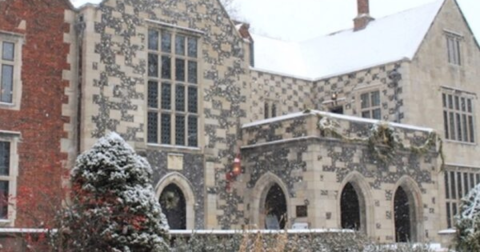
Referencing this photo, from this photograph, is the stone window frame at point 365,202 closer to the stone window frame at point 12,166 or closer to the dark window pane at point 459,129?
the dark window pane at point 459,129

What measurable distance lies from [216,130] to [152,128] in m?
2.15

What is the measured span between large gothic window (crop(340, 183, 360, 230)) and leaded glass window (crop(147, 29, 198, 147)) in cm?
482

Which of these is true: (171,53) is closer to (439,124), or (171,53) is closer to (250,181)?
(250,181)

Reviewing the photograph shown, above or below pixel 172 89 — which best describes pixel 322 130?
below

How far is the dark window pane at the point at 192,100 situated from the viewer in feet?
69.2

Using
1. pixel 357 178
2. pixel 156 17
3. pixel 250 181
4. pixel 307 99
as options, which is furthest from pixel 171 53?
pixel 307 99

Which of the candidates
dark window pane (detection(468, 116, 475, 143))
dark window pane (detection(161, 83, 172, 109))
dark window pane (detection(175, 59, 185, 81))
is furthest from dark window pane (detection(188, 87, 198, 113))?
dark window pane (detection(468, 116, 475, 143))

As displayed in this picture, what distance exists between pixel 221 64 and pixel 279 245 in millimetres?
12296

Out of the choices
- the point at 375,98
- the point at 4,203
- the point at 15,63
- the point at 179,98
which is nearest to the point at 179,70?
the point at 179,98

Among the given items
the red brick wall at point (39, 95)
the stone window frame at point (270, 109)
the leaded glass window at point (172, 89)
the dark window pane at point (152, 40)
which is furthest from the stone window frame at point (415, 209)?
the red brick wall at point (39, 95)

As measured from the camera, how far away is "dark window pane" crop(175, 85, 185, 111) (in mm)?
20812

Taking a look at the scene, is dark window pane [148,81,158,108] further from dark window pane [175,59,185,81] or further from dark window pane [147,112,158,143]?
dark window pane [175,59,185,81]

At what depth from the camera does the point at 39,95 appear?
18281mm

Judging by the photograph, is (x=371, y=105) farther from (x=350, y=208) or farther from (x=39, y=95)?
(x=39, y=95)
